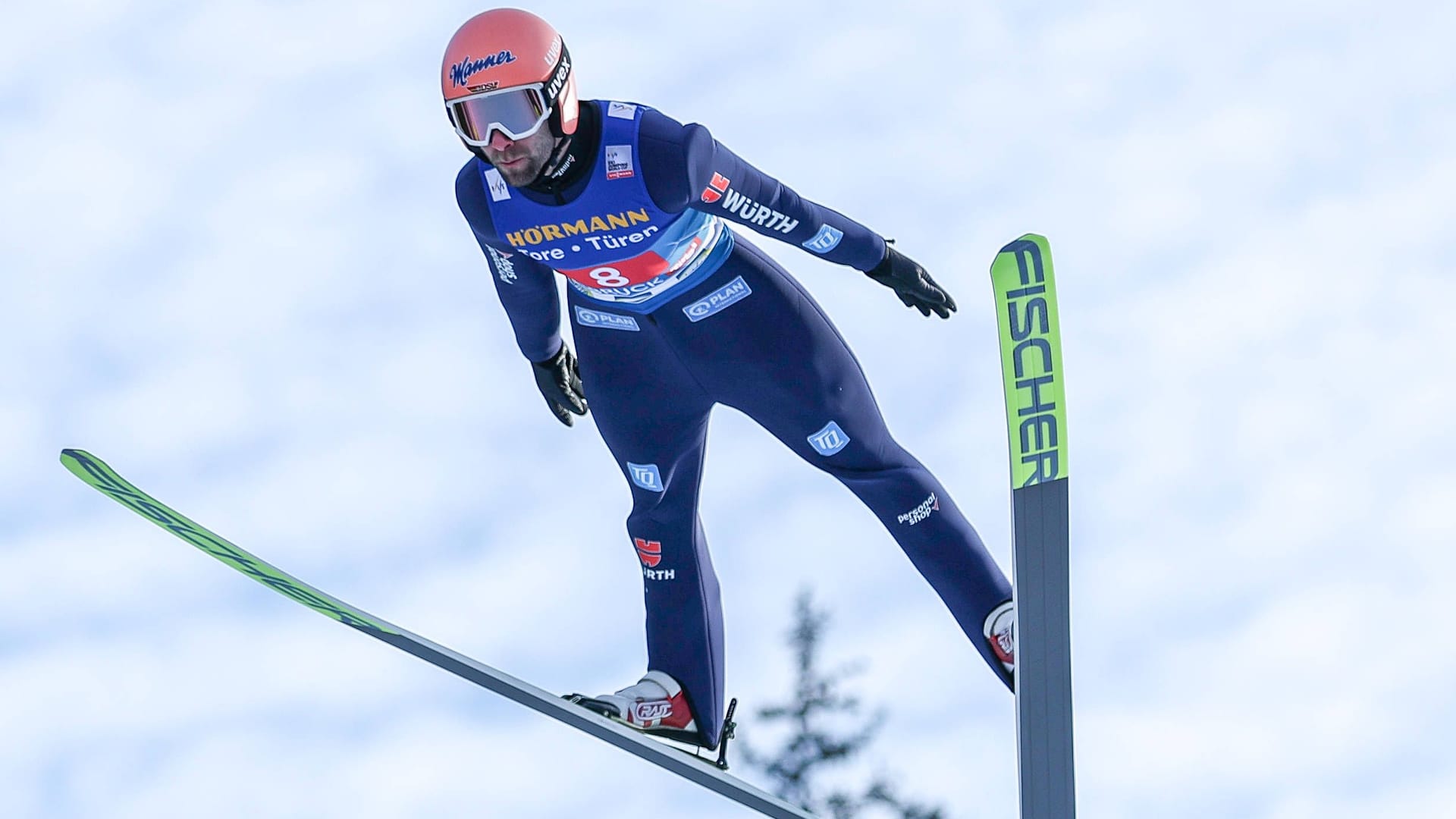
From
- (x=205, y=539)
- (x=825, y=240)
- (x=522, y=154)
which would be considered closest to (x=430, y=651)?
(x=205, y=539)

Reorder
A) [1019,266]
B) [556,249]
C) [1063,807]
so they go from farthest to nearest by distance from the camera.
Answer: [556,249] < [1063,807] < [1019,266]

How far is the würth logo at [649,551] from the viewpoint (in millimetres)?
5938

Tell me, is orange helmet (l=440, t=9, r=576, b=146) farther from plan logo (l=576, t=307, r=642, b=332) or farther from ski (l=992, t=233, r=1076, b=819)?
ski (l=992, t=233, r=1076, b=819)

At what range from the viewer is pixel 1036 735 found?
197 inches

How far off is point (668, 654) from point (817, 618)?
196cm

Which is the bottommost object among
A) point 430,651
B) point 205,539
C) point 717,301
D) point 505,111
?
point 430,651

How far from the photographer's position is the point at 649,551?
5.96m

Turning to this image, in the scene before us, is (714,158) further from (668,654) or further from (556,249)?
(668,654)

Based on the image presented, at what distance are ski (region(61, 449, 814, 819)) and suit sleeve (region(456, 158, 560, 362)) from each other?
1066 mm

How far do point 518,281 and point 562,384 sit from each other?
521mm

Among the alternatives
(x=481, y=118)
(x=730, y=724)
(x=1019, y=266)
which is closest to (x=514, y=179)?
Result: (x=481, y=118)

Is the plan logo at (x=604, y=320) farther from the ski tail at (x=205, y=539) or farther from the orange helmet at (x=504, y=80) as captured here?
the ski tail at (x=205, y=539)

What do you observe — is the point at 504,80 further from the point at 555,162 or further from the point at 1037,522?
the point at 1037,522

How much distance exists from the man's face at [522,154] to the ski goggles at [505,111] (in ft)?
0.08
